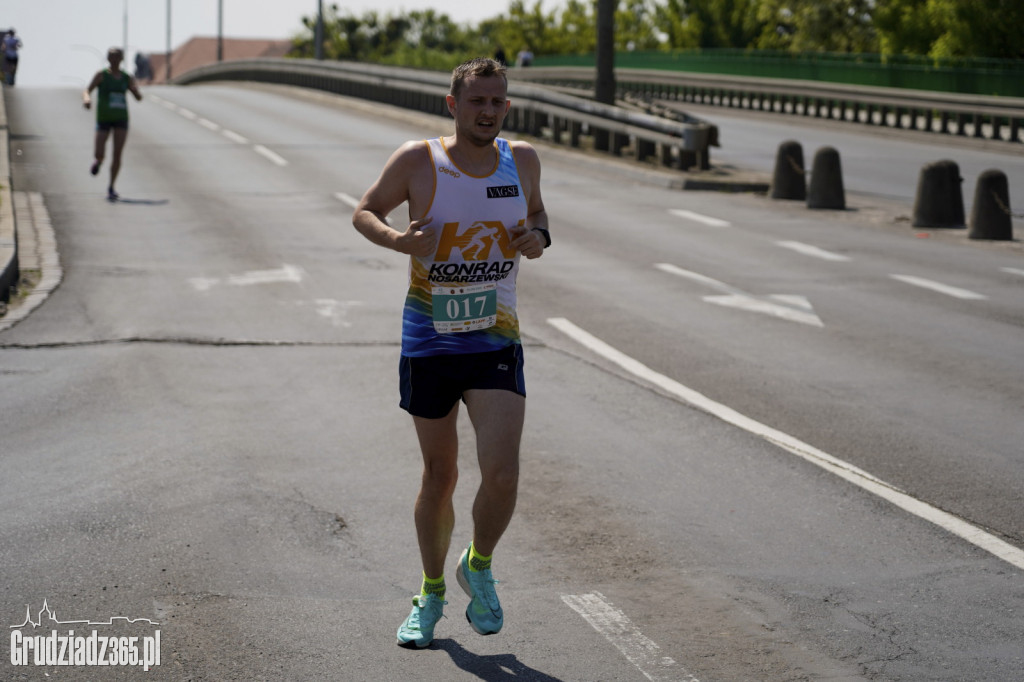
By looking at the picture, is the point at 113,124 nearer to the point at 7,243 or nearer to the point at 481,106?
the point at 7,243

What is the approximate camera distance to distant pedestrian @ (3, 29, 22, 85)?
4867 centimetres

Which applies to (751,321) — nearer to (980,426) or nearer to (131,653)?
(980,426)

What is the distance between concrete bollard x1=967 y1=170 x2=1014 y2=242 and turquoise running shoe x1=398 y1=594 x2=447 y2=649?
1350 cm

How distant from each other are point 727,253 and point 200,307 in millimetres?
6405

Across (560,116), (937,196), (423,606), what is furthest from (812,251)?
(560,116)

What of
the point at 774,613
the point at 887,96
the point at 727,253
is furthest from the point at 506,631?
the point at 887,96

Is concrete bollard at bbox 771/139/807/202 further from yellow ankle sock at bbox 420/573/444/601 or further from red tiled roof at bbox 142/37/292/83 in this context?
red tiled roof at bbox 142/37/292/83

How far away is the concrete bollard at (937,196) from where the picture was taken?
1788 centimetres

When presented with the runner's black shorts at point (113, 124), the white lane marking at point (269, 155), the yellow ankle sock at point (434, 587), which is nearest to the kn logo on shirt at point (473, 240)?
the yellow ankle sock at point (434, 587)

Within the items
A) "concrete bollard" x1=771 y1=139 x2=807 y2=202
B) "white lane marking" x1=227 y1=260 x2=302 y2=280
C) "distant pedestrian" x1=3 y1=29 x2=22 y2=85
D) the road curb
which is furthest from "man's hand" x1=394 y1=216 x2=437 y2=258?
"distant pedestrian" x1=3 y1=29 x2=22 y2=85

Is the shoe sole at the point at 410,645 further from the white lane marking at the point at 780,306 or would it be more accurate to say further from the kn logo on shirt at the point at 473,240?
the white lane marking at the point at 780,306

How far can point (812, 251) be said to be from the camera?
51.5ft

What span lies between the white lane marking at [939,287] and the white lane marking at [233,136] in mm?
16784

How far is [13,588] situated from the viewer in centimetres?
539
